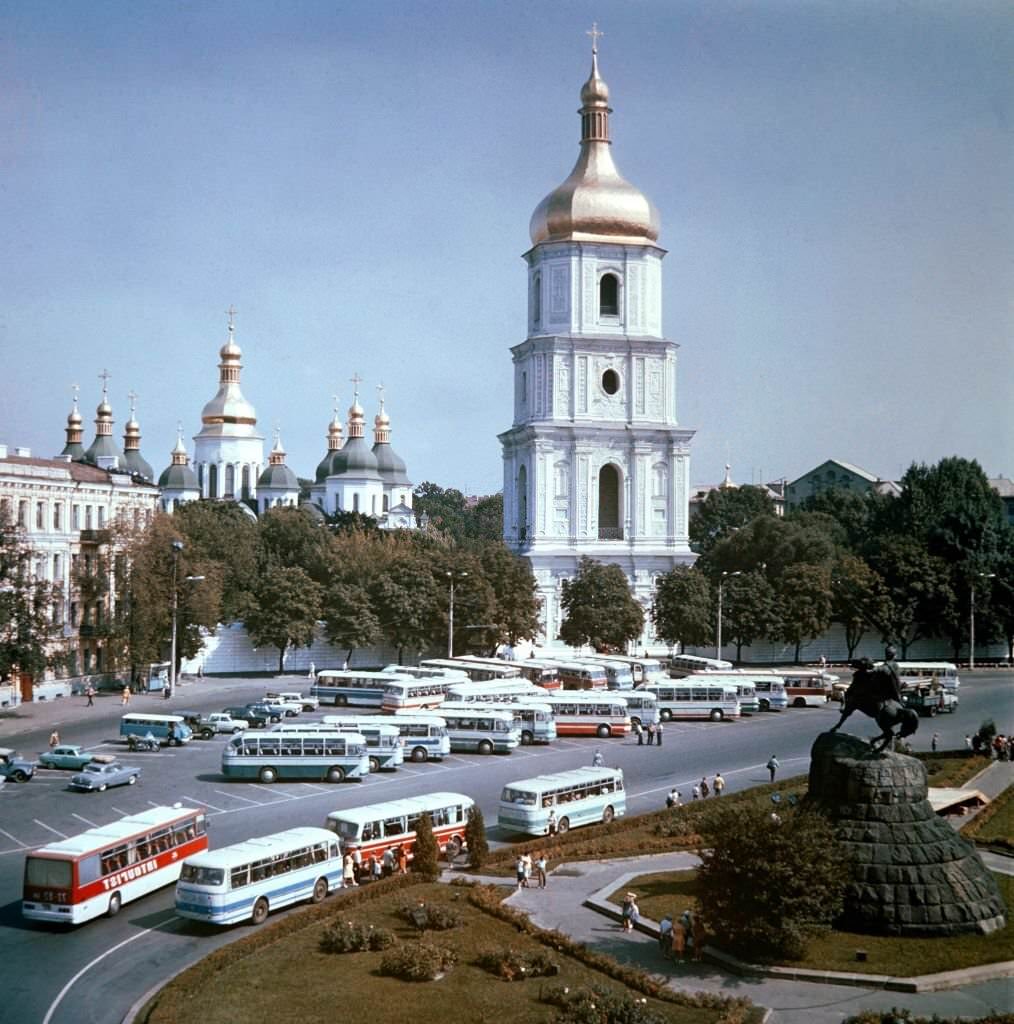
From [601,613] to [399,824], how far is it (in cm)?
4056

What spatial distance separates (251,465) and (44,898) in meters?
112

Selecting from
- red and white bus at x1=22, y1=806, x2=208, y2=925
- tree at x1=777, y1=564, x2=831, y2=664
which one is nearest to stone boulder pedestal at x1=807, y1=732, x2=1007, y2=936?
red and white bus at x1=22, y1=806, x2=208, y2=925

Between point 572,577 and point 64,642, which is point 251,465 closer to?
point 572,577

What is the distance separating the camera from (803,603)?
7469cm

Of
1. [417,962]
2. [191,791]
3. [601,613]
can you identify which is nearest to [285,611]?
[601,613]

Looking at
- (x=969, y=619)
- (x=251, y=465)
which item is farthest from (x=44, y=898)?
(x=251, y=465)

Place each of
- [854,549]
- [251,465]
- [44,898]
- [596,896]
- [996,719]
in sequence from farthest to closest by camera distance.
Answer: [251,465]
[854,549]
[996,719]
[596,896]
[44,898]

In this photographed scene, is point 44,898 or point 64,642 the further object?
point 64,642

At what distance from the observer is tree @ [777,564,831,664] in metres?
74.6

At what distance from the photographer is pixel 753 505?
365 feet

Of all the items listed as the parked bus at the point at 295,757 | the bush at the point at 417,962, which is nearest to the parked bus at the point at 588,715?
the parked bus at the point at 295,757

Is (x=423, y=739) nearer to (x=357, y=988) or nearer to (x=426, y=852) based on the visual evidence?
(x=426, y=852)

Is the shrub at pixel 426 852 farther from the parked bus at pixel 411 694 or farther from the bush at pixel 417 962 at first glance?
the parked bus at pixel 411 694

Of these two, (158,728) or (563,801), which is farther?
(158,728)
